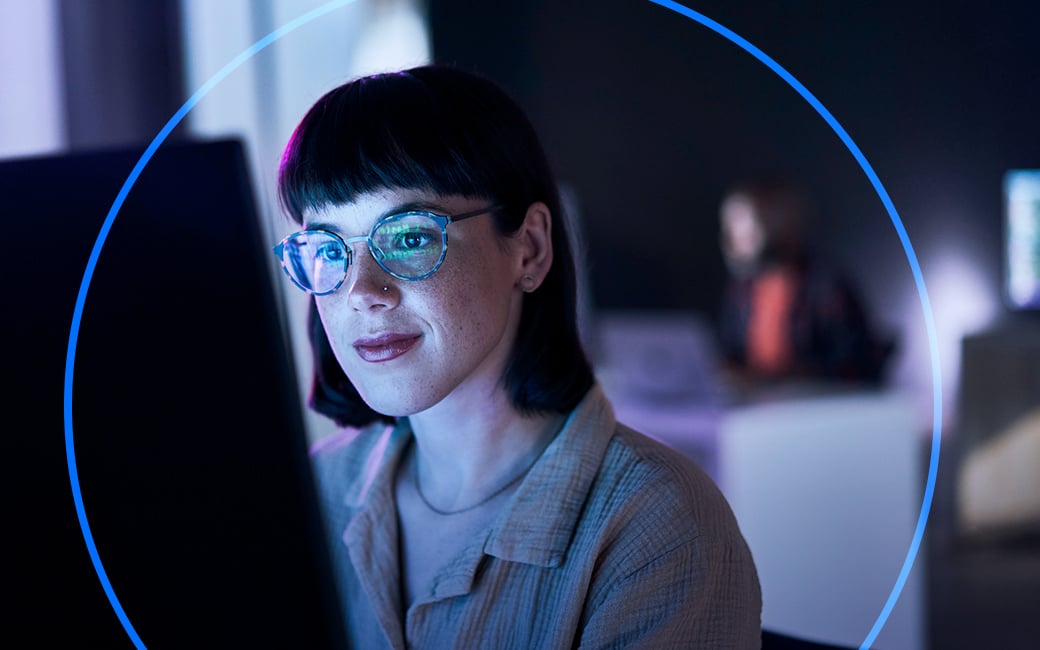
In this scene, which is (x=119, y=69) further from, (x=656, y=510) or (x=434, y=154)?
(x=656, y=510)

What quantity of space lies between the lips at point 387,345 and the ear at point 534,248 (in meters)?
0.20

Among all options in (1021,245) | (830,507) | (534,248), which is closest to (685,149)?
(1021,245)

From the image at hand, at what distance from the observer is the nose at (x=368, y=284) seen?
1.09 m

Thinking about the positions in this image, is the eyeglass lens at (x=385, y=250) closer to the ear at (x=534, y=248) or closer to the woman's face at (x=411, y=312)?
the woman's face at (x=411, y=312)

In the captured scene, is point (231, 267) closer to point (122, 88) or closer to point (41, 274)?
point (41, 274)

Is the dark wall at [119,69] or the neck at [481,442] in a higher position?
the dark wall at [119,69]

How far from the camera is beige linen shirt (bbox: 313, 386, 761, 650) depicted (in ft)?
3.51

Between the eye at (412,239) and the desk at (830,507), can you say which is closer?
the eye at (412,239)

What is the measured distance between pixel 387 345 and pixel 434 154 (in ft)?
0.75

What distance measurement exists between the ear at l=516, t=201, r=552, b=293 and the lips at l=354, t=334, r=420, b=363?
0.20 metres

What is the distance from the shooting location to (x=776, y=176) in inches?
211

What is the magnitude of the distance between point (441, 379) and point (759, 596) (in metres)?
0.47

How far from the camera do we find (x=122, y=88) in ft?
7.59

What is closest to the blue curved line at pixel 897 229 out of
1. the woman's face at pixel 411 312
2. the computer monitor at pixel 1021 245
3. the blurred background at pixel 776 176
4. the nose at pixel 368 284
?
the blurred background at pixel 776 176
